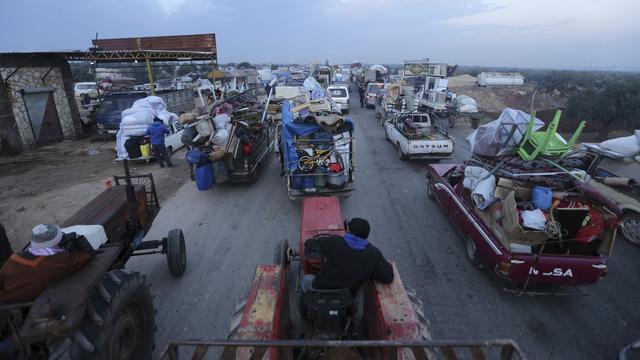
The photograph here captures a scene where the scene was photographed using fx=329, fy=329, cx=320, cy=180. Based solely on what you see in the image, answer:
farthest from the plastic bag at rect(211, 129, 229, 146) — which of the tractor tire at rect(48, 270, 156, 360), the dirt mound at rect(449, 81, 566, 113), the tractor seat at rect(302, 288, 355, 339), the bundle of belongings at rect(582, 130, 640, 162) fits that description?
the dirt mound at rect(449, 81, 566, 113)

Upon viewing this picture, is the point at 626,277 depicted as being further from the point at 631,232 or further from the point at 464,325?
the point at 464,325

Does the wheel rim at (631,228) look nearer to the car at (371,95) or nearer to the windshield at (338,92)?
the windshield at (338,92)

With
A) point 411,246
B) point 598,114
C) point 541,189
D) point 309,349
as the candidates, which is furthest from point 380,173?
point 598,114

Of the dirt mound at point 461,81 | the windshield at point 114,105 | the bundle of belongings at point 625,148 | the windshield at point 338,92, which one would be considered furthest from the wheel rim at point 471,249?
the dirt mound at point 461,81

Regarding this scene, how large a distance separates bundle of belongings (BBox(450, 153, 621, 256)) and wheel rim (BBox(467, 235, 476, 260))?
0.50 metres

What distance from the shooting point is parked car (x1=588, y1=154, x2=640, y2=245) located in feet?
21.2

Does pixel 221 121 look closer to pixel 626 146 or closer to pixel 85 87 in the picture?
pixel 626 146

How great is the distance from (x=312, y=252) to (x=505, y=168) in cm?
403

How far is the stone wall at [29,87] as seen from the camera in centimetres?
1323

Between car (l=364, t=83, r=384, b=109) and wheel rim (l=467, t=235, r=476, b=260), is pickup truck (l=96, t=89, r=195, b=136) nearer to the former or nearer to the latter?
wheel rim (l=467, t=235, r=476, b=260)

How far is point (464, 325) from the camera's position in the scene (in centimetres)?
453

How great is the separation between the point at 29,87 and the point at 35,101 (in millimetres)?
589

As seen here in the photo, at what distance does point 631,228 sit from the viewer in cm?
651

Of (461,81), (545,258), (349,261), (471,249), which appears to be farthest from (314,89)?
(461,81)
